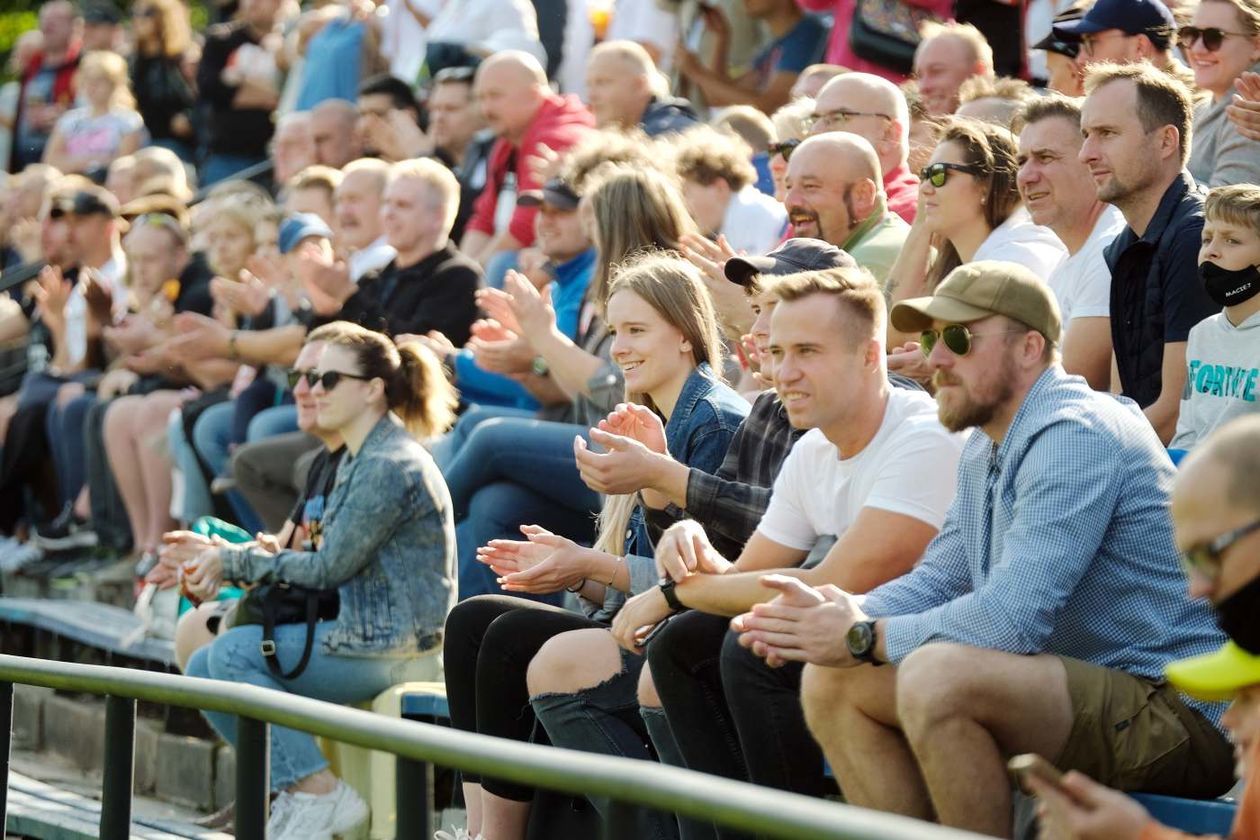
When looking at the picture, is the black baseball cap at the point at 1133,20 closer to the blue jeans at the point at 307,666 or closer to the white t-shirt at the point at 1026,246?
the white t-shirt at the point at 1026,246

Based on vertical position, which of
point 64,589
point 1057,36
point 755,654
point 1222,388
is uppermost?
point 1057,36

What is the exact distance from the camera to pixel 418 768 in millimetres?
3312

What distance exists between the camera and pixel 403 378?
679cm

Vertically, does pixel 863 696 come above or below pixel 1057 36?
below

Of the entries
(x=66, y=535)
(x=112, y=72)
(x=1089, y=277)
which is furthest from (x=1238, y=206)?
(x=112, y=72)

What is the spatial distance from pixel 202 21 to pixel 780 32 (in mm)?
17563

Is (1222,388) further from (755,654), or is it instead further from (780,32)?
(780,32)

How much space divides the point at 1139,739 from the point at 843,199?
8.86 feet

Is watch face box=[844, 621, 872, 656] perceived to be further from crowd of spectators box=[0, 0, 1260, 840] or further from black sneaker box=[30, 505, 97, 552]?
black sneaker box=[30, 505, 97, 552]

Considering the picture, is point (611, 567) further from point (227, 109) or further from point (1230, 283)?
point (227, 109)

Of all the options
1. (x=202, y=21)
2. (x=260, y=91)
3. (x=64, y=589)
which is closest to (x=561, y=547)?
(x=64, y=589)

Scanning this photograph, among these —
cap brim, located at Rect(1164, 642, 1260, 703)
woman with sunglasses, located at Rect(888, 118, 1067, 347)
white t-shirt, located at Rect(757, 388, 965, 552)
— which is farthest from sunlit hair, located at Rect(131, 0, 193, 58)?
cap brim, located at Rect(1164, 642, 1260, 703)

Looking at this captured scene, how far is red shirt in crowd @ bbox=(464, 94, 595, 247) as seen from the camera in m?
9.28

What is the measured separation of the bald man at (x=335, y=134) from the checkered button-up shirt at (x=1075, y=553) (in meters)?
7.98
